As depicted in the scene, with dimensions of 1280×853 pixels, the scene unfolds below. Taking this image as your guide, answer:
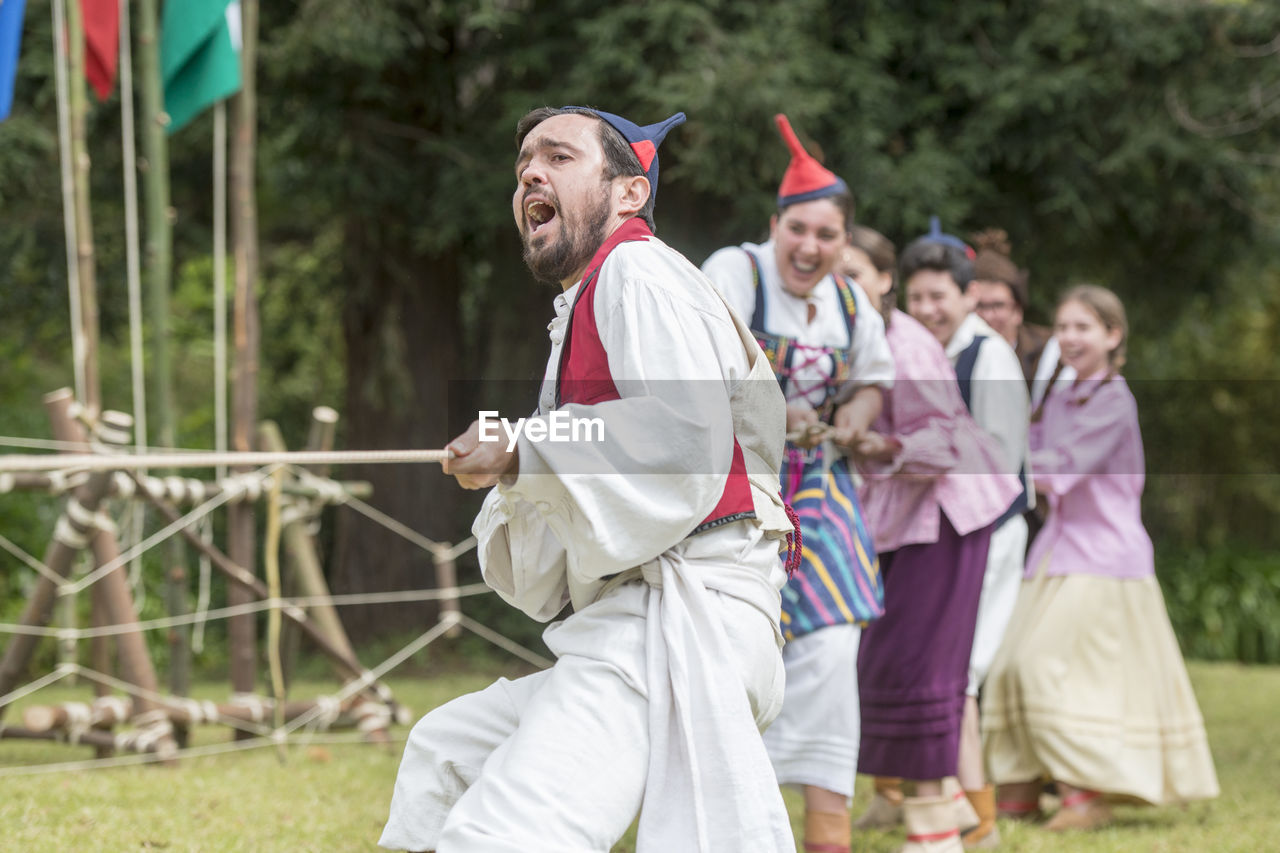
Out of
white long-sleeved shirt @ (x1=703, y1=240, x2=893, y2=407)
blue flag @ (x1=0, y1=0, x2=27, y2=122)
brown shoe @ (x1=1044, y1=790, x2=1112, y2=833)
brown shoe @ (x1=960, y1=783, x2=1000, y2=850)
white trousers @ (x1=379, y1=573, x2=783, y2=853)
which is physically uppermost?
blue flag @ (x1=0, y1=0, x2=27, y2=122)

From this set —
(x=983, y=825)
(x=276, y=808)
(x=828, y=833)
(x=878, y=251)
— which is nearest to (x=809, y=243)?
(x=878, y=251)

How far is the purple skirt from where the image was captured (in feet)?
15.2

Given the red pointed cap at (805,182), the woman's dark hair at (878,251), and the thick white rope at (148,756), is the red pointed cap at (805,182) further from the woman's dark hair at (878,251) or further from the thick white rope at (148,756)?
the thick white rope at (148,756)

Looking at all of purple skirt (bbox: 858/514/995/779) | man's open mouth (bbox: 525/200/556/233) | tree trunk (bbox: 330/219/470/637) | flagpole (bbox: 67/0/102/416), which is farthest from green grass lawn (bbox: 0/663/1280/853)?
tree trunk (bbox: 330/219/470/637)

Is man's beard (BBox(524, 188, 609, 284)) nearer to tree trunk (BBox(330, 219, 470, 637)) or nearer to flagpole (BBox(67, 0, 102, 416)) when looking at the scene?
flagpole (BBox(67, 0, 102, 416))

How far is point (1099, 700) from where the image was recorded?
5.61 meters

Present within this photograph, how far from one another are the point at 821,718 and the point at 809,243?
1450mm

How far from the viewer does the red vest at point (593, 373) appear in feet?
8.84

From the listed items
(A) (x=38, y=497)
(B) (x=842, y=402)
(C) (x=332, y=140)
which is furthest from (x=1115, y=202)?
(A) (x=38, y=497)

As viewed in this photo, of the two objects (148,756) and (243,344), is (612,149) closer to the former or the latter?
(148,756)

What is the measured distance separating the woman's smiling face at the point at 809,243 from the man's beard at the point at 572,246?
5.60ft

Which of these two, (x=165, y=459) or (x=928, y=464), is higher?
(x=165, y=459)

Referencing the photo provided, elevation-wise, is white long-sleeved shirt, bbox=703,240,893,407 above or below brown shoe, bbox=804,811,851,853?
above

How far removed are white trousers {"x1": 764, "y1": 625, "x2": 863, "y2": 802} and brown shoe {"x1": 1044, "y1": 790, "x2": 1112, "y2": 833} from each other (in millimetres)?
1510
